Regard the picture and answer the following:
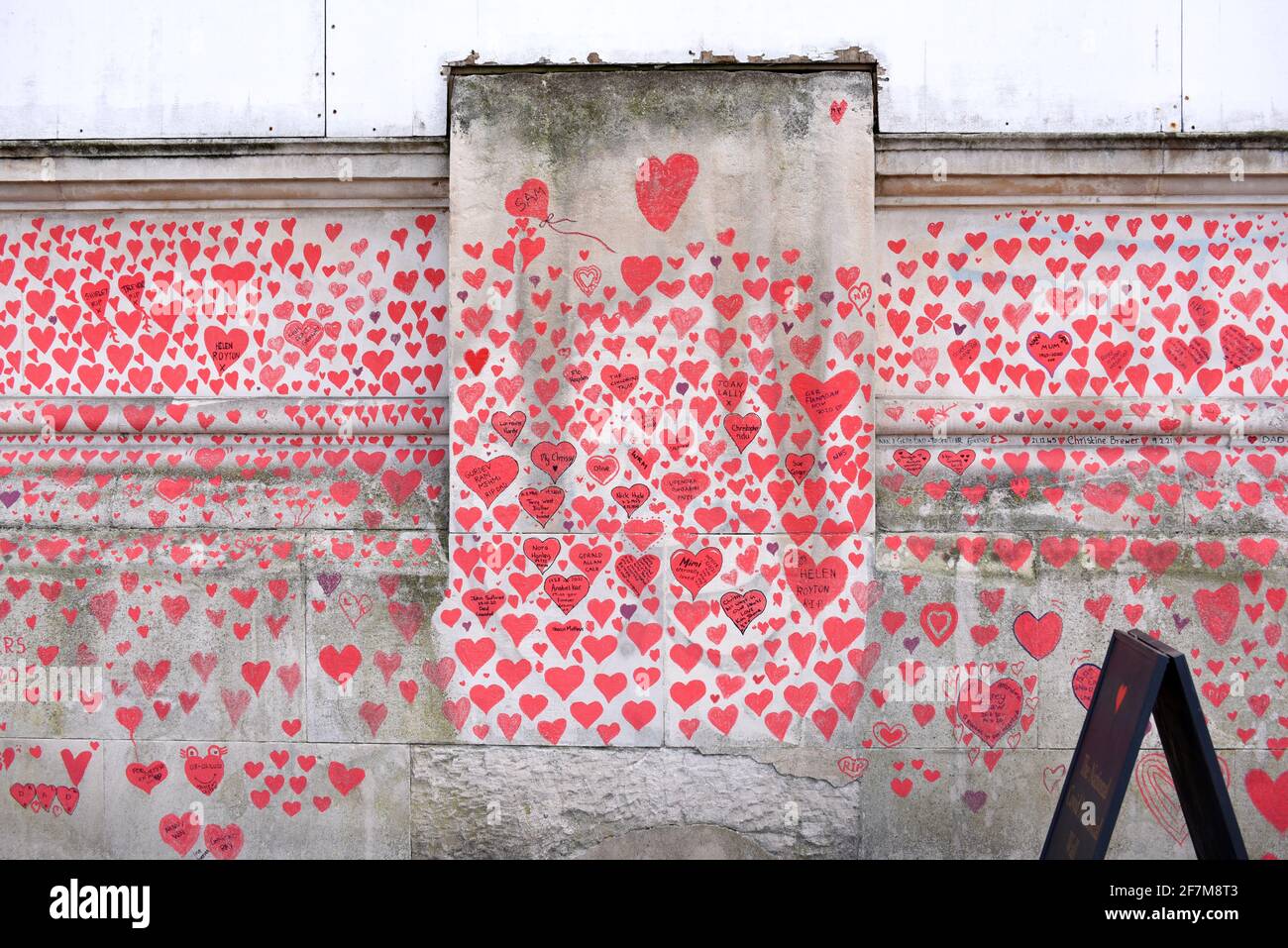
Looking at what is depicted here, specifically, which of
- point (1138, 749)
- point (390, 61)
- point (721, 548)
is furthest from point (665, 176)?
point (1138, 749)

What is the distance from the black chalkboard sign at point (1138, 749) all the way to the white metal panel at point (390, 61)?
3.39 meters

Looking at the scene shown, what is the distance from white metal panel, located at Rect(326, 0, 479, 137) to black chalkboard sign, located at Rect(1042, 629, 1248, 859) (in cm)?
339

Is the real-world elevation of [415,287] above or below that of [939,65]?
below

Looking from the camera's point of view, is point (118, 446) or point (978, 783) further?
point (118, 446)

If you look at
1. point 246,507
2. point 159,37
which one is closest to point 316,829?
point 246,507

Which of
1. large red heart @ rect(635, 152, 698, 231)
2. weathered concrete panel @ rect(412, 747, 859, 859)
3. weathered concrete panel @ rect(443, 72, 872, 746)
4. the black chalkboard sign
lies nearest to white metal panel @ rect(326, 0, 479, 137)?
weathered concrete panel @ rect(443, 72, 872, 746)

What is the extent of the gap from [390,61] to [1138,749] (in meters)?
3.87

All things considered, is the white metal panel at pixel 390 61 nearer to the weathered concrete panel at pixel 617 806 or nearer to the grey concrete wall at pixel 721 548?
the grey concrete wall at pixel 721 548

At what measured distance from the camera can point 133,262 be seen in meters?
4.61

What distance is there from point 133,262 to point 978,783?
4.26 meters

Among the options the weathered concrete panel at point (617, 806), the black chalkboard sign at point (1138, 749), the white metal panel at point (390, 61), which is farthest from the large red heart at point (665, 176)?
the black chalkboard sign at point (1138, 749)

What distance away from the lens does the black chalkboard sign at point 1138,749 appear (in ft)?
8.86

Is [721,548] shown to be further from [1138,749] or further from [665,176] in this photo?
[1138,749]
